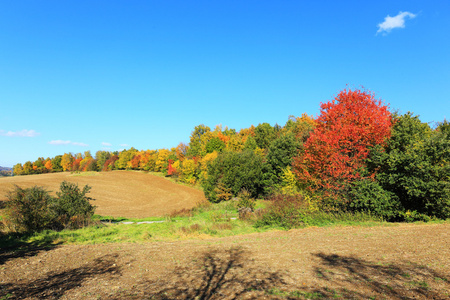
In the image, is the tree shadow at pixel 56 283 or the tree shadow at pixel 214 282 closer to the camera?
the tree shadow at pixel 214 282

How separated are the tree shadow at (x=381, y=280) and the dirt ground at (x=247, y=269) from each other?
0.02m

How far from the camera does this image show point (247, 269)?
726 centimetres

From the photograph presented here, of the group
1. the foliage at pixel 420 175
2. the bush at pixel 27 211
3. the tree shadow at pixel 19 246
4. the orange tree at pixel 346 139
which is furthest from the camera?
the orange tree at pixel 346 139

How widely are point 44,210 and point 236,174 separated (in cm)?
2765

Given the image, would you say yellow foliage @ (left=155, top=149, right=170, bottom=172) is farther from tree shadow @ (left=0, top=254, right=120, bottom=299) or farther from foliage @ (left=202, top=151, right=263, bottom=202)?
tree shadow @ (left=0, top=254, right=120, bottom=299)

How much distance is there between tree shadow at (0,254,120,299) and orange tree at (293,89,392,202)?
561 inches

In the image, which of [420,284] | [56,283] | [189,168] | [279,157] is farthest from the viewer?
[189,168]

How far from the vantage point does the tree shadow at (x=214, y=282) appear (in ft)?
18.7

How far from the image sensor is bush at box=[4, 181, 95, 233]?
44.5ft

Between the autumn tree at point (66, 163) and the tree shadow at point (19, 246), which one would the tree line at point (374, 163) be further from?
the autumn tree at point (66, 163)

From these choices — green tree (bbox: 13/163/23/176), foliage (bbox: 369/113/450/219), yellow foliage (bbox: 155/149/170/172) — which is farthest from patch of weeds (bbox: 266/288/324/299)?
green tree (bbox: 13/163/23/176)

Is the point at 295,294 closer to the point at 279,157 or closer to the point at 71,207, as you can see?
the point at 71,207

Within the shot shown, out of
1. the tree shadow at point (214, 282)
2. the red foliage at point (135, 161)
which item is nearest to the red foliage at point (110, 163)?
the red foliage at point (135, 161)

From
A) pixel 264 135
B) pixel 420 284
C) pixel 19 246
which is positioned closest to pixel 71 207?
pixel 19 246
